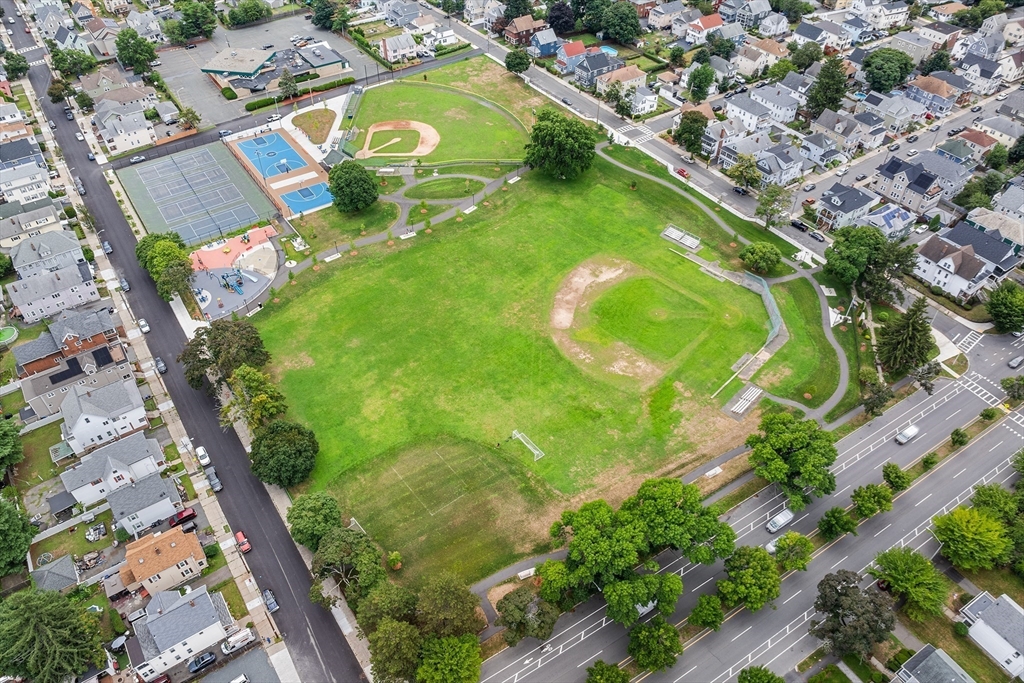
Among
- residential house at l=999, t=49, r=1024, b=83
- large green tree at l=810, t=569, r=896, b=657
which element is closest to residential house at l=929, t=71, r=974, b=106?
residential house at l=999, t=49, r=1024, b=83

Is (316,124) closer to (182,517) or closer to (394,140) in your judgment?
(394,140)

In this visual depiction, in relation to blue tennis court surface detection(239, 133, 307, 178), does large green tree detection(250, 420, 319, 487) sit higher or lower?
lower

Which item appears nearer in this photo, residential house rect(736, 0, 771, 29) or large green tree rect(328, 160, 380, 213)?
large green tree rect(328, 160, 380, 213)

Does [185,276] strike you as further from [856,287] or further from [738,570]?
[856,287]

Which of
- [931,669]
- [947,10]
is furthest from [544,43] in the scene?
[931,669]

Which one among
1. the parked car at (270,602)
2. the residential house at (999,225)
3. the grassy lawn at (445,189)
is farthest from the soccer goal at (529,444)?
the residential house at (999,225)

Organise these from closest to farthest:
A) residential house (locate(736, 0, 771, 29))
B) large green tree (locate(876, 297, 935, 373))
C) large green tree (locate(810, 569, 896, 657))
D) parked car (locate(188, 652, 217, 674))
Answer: large green tree (locate(810, 569, 896, 657)) → parked car (locate(188, 652, 217, 674)) → large green tree (locate(876, 297, 935, 373)) → residential house (locate(736, 0, 771, 29))

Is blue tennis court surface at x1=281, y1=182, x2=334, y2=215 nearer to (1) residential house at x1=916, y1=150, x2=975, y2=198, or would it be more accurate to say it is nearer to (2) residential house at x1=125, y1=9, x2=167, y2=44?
(2) residential house at x1=125, y1=9, x2=167, y2=44
